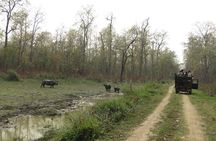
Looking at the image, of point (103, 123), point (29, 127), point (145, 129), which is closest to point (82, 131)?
point (103, 123)

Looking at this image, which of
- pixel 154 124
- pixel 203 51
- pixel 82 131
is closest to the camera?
pixel 82 131

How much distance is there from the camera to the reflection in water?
13.6 meters

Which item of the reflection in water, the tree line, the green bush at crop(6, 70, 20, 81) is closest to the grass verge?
the reflection in water

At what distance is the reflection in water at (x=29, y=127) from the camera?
1360 centimetres

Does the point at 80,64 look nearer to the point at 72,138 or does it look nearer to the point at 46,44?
the point at 46,44

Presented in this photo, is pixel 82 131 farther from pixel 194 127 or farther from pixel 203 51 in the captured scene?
pixel 203 51

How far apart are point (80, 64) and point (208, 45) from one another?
101 ft

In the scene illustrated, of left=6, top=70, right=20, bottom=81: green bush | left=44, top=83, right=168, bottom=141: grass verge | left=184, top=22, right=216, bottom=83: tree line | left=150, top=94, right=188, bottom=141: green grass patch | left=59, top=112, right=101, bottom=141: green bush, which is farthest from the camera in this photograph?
left=184, top=22, right=216, bottom=83: tree line

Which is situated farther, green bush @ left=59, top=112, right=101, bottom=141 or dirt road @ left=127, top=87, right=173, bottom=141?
dirt road @ left=127, top=87, right=173, bottom=141

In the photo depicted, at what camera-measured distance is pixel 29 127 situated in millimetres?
15586

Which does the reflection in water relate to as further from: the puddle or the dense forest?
the dense forest

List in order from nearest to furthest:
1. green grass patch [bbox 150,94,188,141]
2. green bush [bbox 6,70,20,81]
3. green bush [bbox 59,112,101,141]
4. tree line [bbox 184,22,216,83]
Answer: green bush [bbox 59,112,101,141], green grass patch [bbox 150,94,188,141], green bush [bbox 6,70,20,81], tree line [bbox 184,22,216,83]

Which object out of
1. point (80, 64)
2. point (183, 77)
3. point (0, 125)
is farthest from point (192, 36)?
point (0, 125)

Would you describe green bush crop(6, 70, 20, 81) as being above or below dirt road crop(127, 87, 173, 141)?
above
